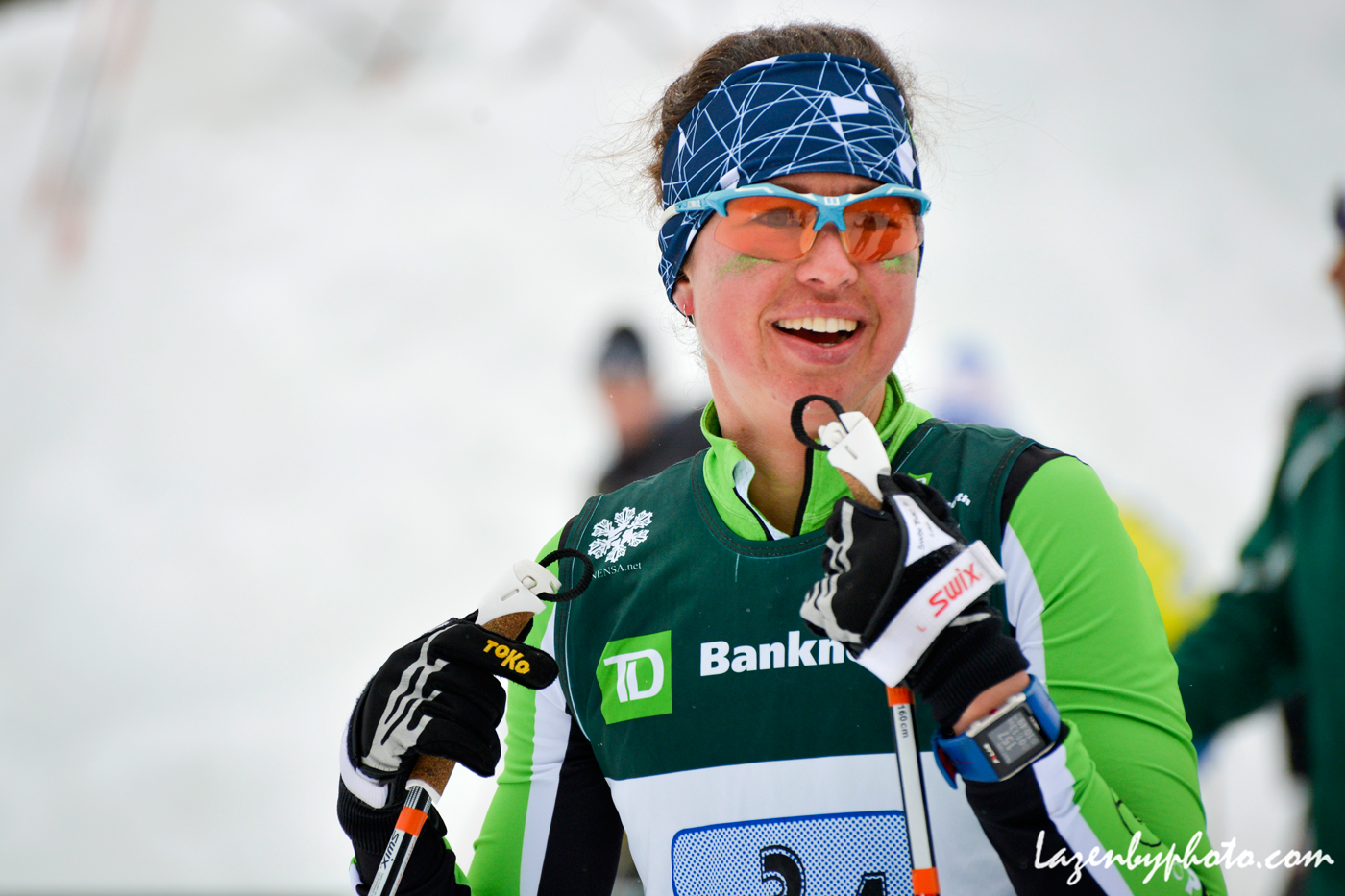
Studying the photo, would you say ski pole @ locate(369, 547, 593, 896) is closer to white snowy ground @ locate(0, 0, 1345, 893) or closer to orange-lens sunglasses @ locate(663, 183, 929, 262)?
orange-lens sunglasses @ locate(663, 183, 929, 262)

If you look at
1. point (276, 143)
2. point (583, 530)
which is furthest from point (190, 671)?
point (583, 530)

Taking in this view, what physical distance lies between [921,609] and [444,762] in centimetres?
71

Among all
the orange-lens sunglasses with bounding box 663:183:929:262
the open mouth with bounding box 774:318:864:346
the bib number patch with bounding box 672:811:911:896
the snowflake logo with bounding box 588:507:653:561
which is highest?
the orange-lens sunglasses with bounding box 663:183:929:262

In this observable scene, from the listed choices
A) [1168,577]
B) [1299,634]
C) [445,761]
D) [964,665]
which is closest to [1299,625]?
[1299,634]

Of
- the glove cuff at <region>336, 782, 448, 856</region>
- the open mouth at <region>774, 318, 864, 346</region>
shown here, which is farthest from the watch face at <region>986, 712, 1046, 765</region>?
the glove cuff at <region>336, 782, 448, 856</region>

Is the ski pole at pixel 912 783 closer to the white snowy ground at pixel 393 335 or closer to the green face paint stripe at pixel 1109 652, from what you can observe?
the green face paint stripe at pixel 1109 652

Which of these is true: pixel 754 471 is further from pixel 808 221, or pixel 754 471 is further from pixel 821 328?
pixel 808 221

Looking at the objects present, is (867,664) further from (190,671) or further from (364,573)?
(190,671)

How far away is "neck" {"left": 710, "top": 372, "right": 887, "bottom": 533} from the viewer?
4.98 ft

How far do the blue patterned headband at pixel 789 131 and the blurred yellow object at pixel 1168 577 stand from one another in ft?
6.57

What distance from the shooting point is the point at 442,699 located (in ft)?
4.54

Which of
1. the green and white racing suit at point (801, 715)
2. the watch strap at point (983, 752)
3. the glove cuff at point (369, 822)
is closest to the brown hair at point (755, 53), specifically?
the green and white racing suit at point (801, 715)

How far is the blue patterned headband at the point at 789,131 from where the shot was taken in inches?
57.7

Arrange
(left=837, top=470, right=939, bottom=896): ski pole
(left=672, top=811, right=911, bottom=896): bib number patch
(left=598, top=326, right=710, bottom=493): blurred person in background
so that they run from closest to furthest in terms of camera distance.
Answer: (left=837, top=470, right=939, bottom=896): ski pole → (left=672, top=811, right=911, bottom=896): bib number patch → (left=598, top=326, right=710, bottom=493): blurred person in background
